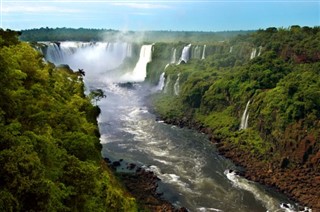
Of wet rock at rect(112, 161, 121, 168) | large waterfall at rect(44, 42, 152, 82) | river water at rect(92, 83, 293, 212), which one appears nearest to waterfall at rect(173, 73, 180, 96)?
river water at rect(92, 83, 293, 212)

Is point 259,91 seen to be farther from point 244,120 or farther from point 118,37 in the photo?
point 118,37

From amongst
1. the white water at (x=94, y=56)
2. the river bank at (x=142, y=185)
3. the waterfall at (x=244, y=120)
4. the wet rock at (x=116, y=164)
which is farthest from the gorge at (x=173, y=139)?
Answer: the wet rock at (x=116, y=164)

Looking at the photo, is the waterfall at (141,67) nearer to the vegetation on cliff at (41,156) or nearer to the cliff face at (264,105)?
the cliff face at (264,105)

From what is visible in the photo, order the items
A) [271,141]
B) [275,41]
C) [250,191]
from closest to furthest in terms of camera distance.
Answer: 1. [250,191]
2. [271,141]
3. [275,41]

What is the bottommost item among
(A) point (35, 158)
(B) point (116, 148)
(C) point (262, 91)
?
(B) point (116, 148)

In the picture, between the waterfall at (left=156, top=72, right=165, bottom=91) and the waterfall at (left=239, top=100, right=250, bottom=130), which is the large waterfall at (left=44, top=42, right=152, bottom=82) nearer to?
the waterfall at (left=156, top=72, right=165, bottom=91)

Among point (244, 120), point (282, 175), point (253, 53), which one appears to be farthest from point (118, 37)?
point (282, 175)

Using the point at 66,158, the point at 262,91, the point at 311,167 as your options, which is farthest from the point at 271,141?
the point at 66,158

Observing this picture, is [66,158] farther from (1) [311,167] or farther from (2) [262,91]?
(2) [262,91]
